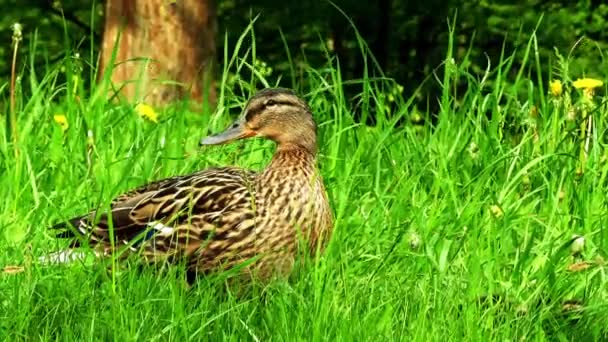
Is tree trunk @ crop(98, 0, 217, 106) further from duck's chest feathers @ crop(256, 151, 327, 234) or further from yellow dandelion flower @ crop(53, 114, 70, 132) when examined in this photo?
duck's chest feathers @ crop(256, 151, 327, 234)

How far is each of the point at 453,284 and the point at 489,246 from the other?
1.44 feet

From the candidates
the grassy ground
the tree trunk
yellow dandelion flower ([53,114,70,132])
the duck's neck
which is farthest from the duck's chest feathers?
the tree trunk

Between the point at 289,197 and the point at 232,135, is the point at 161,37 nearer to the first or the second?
the point at 232,135

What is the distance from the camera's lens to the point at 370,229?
5.49m

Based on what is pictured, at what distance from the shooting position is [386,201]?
5.80 m

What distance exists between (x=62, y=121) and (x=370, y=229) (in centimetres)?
157

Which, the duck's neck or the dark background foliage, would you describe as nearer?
the duck's neck

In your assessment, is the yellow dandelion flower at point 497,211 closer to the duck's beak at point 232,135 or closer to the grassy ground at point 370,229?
the grassy ground at point 370,229

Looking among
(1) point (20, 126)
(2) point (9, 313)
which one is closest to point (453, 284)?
(2) point (9, 313)

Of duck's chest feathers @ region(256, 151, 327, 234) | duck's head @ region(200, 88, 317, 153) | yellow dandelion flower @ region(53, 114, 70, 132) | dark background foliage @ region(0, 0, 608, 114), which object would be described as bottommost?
dark background foliage @ region(0, 0, 608, 114)

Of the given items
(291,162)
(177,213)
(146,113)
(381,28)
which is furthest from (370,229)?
(381,28)

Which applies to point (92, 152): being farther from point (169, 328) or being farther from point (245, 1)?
point (245, 1)

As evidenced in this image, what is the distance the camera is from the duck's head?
5434mm

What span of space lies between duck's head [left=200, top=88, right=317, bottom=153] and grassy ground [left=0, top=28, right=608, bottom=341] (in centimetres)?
30
